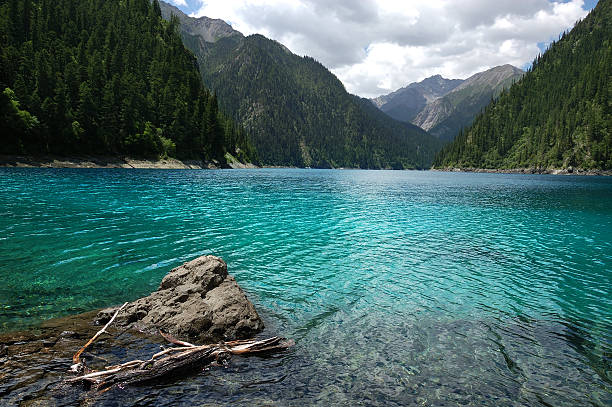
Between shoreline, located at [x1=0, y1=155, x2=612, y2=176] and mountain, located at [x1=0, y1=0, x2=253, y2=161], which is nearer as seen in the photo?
shoreline, located at [x1=0, y1=155, x2=612, y2=176]

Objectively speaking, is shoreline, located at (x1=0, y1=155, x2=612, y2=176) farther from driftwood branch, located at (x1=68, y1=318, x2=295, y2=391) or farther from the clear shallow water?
driftwood branch, located at (x1=68, y1=318, x2=295, y2=391)

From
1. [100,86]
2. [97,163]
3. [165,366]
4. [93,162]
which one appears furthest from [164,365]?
[100,86]

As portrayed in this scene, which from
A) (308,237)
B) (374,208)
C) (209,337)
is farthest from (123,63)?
(209,337)

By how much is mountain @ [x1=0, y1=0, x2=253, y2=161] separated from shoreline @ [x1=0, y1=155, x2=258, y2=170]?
189cm

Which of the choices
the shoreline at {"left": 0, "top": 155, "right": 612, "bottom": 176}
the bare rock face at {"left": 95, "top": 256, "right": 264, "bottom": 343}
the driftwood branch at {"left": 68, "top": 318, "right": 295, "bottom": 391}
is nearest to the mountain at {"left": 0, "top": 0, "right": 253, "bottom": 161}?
the shoreline at {"left": 0, "top": 155, "right": 612, "bottom": 176}

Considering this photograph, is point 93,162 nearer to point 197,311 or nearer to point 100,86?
point 100,86

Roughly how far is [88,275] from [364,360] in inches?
487

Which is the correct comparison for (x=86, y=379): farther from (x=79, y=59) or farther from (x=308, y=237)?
(x=79, y=59)

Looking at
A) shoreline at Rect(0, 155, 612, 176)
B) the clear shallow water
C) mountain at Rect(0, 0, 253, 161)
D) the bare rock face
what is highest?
mountain at Rect(0, 0, 253, 161)

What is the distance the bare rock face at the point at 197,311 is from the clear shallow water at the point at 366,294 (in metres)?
1.20

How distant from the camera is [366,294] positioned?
13156mm

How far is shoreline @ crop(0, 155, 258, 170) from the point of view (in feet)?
244

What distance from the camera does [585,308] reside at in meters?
12.5

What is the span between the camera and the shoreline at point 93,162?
7424 cm
